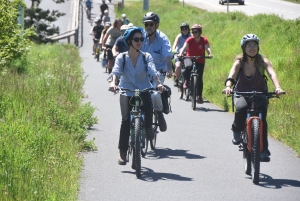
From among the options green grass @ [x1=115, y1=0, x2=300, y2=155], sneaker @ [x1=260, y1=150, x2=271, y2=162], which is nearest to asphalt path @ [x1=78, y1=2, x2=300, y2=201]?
sneaker @ [x1=260, y1=150, x2=271, y2=162]

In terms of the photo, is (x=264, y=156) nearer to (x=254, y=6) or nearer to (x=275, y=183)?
(x=275, y=183)

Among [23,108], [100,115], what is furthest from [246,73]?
[100,115]

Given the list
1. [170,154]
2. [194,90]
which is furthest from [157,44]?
[194,90]

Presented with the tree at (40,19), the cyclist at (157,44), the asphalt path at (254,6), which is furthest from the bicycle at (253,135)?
the tree at (40,19)

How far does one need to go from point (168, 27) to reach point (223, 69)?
71.4 ft

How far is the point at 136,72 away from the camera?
1020cm

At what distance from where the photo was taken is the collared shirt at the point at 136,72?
10141 mm

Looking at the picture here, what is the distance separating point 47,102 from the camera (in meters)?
13.6

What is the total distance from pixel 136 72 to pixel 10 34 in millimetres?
5522

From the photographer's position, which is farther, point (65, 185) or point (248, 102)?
point (248, 102)

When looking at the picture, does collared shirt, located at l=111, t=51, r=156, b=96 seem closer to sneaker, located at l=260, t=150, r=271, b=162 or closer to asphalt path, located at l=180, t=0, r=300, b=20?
sneaker, located at l=260, t=150, r=271, b=162

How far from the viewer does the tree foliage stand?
1384cm

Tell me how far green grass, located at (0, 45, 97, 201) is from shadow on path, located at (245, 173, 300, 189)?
7.02ft

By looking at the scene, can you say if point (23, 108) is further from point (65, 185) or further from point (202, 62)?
point (202, 62)
